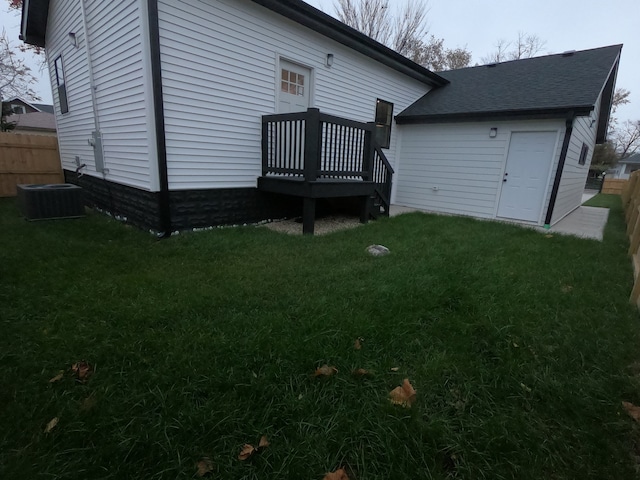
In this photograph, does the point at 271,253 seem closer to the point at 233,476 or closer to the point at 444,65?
the point at 233,476

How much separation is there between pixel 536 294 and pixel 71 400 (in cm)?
357

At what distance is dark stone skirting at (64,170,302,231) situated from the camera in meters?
4.51

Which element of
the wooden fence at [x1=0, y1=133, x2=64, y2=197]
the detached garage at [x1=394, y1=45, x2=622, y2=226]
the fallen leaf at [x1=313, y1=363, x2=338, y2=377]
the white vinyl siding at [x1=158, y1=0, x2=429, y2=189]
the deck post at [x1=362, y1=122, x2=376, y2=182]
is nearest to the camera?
the fallen leaf at [x1=313, y1=363, x2=338, y2=377]

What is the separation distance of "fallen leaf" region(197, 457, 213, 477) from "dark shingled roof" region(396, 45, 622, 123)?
7901 mm

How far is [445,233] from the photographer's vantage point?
5195mm

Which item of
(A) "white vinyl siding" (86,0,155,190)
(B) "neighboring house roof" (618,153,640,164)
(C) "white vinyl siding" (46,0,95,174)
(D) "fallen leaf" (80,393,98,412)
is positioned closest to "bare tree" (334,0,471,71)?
(C) "white vinyl siding" (46,0,95,174)

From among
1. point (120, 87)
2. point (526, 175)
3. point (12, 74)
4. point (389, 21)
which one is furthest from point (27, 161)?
point (12, 74)

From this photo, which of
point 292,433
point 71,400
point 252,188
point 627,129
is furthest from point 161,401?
point 627,129

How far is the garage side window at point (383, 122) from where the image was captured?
8125 mm

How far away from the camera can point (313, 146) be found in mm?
4594

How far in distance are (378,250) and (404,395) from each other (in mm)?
2505

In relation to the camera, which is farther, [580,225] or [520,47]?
[520,47]

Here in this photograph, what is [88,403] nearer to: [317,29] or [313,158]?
[313,158]

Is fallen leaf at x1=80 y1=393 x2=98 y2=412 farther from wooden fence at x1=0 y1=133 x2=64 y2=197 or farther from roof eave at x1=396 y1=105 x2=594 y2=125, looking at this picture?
wooden fence at x1=0 y1=133 x2=64 y2=197
